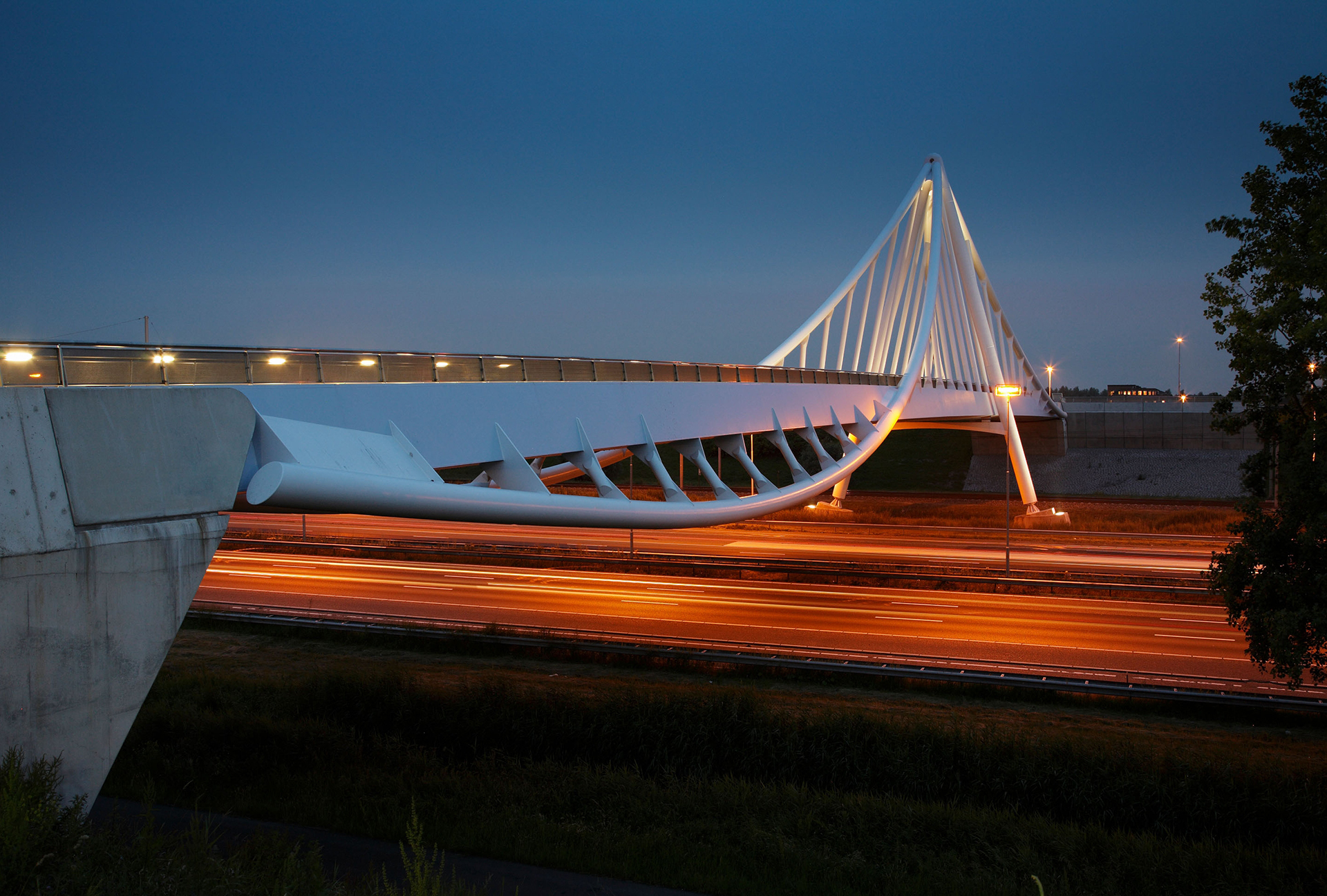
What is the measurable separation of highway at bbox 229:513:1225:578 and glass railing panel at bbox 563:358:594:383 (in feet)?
41.4

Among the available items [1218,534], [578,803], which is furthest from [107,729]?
[1218,534]

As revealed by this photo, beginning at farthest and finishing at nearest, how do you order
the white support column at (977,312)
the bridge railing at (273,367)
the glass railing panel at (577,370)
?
the white support column at (977,312)
the glass railing panel at (577,370)
the bridge railing at (273,367)

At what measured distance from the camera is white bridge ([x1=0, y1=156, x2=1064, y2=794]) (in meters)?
6.75

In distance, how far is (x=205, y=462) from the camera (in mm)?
7926

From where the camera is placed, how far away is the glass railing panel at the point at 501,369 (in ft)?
44.4

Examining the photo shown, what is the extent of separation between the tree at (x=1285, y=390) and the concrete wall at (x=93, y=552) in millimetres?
12846

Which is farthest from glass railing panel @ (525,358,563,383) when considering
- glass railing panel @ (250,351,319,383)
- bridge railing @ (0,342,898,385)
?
glass railing panel @ (250,351,319,383)

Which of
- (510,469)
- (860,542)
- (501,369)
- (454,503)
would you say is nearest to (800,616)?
(510,469)

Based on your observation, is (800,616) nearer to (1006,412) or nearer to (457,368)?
(457,368)

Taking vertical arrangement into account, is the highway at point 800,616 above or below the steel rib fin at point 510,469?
below

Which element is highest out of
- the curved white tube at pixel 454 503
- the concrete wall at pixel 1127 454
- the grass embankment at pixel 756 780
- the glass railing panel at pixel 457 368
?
the glass railing panel at pixel 457 368

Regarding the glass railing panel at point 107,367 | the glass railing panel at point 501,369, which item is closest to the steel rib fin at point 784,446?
the glass railing panel at point 501,369

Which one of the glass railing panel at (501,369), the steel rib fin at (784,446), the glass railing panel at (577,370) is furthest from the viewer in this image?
the steel rib fin at (784,446)

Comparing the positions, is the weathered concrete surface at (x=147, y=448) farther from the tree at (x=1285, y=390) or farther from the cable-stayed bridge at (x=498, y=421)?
the tree at (x=1285, y=390)
